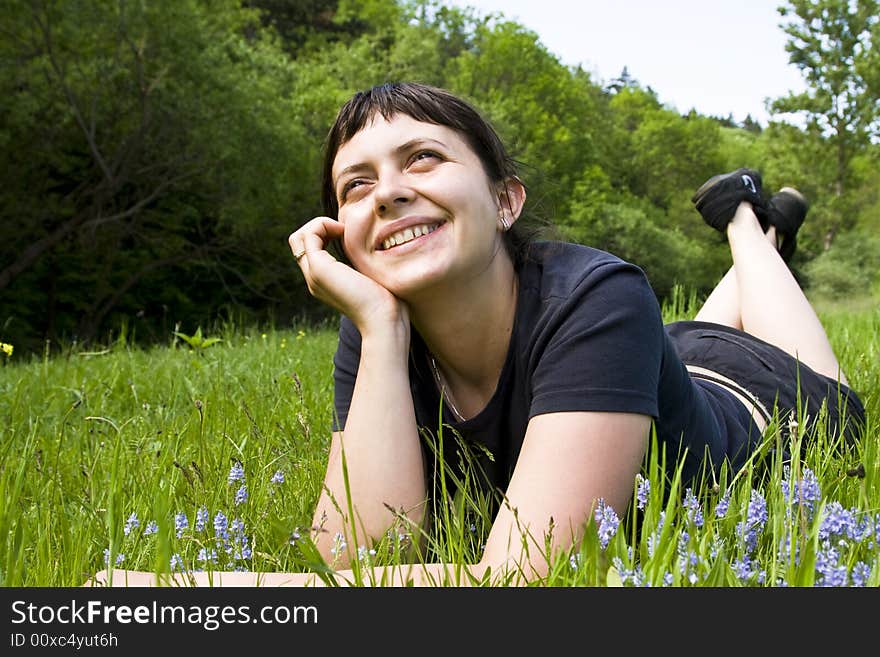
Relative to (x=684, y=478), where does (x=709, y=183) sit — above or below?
above

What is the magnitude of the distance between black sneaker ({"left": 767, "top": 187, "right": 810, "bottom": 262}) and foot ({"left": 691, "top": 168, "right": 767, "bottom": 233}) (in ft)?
0.15

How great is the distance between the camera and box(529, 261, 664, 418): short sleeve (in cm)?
162

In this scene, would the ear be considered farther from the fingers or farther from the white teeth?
the fingers

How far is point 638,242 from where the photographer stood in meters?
30.4

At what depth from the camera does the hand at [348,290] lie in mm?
1979

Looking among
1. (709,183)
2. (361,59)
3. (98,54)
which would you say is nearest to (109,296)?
(98,54)

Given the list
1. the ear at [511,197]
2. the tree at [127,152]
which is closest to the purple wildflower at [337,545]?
the ear at [511,197]

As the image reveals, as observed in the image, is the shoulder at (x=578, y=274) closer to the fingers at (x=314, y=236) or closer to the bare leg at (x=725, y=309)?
the fingers at (x=314, y=236)

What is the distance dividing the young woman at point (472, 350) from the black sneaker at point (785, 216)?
67.3 inches

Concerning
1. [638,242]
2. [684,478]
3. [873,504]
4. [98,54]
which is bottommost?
[873,504]

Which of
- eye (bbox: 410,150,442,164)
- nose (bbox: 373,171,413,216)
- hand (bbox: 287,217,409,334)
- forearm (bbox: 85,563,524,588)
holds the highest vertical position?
eye (bbox: 410,150,442,164)

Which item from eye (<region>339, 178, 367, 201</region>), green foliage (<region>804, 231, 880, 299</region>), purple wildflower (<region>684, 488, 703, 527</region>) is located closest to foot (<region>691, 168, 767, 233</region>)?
eye (<region>339, 178, 367, 201</region>)

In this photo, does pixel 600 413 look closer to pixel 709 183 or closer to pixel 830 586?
pixel 830 586

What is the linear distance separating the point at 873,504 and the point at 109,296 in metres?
19.9
